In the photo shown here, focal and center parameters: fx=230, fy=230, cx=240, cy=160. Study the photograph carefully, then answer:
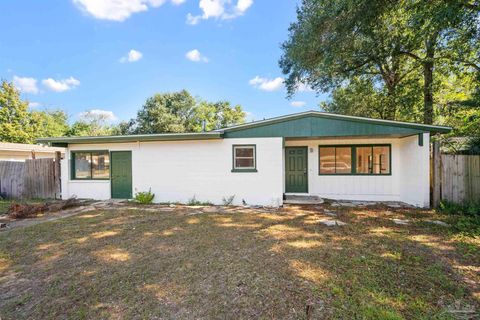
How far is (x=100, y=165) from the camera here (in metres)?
9.66

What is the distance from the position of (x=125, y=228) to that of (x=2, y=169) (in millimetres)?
9562

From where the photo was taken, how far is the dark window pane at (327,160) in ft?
31.0

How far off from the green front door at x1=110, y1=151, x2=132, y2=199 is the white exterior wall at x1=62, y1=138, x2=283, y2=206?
25 cm

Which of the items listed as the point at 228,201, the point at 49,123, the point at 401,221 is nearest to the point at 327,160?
the point at 401,221

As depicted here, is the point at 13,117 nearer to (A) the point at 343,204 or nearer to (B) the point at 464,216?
(A) the point at 343,204

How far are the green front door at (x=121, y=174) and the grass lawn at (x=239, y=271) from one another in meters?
3.49

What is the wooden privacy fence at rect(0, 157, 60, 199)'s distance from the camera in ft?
32.8

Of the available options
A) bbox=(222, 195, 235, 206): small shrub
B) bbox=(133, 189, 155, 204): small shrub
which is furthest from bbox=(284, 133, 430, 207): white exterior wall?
bbox=(133, 189, 155, 204): small shrub

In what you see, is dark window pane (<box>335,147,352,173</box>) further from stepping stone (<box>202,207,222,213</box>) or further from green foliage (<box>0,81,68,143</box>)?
green foliage (<box>0,81,68,143</box>)

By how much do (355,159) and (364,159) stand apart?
339mm

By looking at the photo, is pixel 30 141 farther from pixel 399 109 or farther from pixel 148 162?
pixel 399 109

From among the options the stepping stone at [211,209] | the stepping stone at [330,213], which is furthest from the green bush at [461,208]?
the stepping stone at [211,209]

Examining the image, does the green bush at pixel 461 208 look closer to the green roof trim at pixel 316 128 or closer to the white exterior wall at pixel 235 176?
the white exterior wall at pixel 235 176

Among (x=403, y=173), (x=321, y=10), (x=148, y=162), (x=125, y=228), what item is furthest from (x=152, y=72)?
(x=403, y=173)
